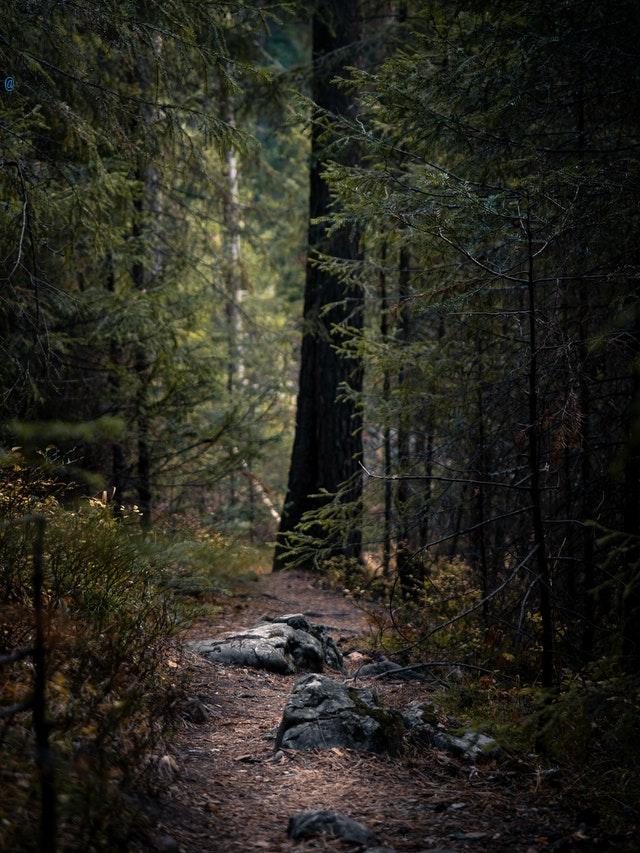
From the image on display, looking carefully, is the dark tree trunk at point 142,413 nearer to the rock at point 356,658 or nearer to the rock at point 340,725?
the rock at point 356,658

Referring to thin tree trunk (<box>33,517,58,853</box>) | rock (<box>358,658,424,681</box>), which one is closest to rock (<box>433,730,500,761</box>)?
rock (<box>358,658,424,681</box>)

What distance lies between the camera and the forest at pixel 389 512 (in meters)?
3.47

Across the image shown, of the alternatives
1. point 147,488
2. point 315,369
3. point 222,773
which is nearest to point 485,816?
point 222,773

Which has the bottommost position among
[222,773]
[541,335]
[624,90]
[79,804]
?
[222,773]

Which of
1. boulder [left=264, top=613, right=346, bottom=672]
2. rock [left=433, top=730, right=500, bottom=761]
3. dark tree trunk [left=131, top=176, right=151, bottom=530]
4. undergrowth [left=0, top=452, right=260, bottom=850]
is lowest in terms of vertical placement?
boulder [left=264, top=613, right=346, bottom=672]

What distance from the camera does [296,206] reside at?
15.6 metres

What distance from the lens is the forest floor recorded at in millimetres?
3307

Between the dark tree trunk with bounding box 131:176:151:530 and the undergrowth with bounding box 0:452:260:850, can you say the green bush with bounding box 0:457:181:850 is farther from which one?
the dark tree trunk with bounding box 131:176:151:530

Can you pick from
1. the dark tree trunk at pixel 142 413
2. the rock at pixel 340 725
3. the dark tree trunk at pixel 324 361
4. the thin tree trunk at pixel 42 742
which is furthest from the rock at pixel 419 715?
the dark tree trunk at pixel 324 361

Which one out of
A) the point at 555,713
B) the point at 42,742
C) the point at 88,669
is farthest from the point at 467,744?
the point at 42,742

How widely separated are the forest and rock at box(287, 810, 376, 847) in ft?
0.04

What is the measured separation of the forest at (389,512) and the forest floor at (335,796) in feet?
0.08

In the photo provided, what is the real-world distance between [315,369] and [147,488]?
3.47 metres

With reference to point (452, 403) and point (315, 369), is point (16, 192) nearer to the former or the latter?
point (452, 403)
